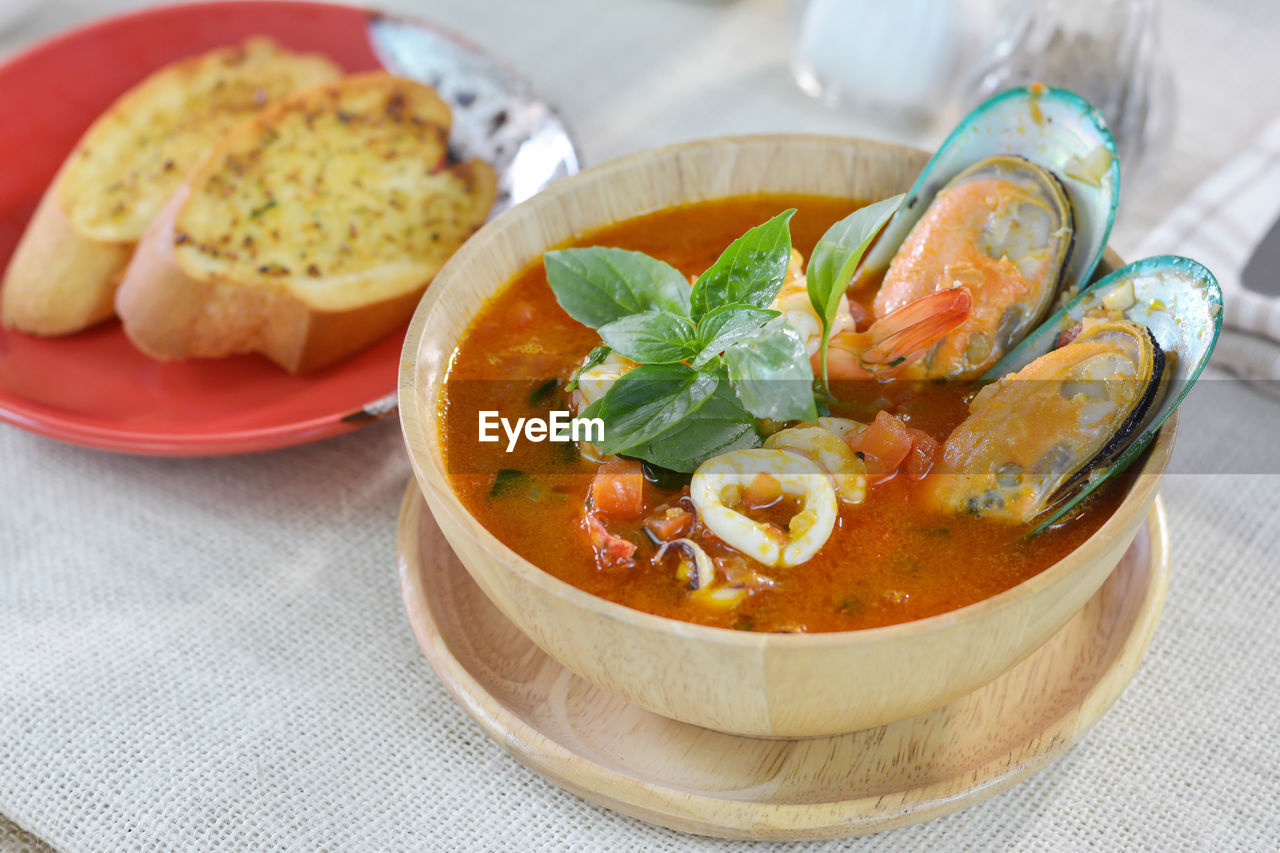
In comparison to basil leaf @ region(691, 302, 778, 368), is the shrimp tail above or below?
below

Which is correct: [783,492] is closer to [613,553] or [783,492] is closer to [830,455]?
[830,455]

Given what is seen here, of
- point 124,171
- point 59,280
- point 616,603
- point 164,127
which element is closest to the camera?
point 616,603

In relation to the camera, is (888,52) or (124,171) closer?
(124,171)

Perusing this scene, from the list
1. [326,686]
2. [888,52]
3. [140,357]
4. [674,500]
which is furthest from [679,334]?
[888,52]

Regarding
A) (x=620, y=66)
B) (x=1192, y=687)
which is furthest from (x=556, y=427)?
(x=620, y=66)

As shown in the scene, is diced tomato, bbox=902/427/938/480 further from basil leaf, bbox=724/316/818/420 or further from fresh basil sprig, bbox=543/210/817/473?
basil leaf, bbox=724/316/818/420

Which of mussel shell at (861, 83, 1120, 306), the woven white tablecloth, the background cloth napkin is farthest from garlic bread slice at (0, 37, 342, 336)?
the background cloth napkin
